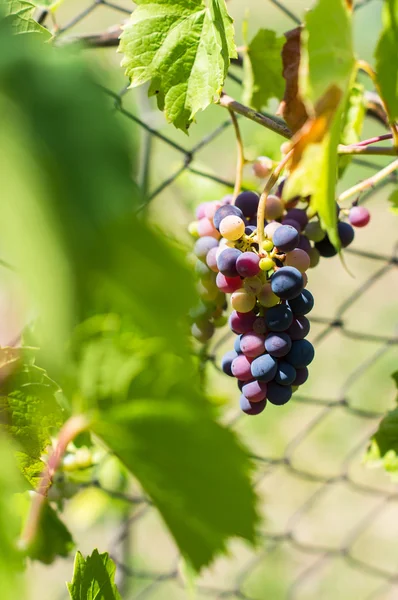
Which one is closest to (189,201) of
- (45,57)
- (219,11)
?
(219,11)

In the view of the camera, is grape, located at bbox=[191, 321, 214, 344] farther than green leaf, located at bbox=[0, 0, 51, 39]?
Yes

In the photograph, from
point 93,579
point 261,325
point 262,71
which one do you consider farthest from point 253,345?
point 262,71

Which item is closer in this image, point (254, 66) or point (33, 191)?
point (33, 191)

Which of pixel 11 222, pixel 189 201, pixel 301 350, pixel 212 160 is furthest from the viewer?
pixel 212 160

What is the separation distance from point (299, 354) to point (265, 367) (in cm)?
3

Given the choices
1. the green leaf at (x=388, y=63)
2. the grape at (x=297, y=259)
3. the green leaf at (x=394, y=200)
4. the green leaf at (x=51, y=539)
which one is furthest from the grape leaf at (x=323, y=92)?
the green leaf at (x=51, y=539)

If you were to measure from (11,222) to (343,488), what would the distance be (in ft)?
6.45

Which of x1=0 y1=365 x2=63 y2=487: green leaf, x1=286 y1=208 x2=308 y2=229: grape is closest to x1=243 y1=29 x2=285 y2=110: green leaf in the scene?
x1=286 y1=208 x2=308 y2=229: grape

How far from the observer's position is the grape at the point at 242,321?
58 centimetres

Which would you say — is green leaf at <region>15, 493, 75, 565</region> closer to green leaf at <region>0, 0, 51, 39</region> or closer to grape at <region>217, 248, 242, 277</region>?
grape at <region>217, 248, 242, 277</region>

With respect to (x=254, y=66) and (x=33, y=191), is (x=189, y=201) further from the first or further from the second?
(x=33, y=191)

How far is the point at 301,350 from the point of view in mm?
568

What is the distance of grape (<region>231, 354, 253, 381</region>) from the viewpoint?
1.94 ft

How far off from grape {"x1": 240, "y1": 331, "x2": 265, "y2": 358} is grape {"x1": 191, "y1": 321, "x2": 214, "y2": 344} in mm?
127
